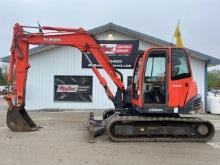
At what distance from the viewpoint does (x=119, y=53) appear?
1080 inches

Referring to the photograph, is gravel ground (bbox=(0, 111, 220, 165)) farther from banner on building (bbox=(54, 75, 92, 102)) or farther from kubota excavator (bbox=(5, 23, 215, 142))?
banner on building (bbox=(54, 75, 92, 102))

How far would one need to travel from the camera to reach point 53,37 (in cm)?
1577

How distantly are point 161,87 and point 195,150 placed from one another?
259 centimetres

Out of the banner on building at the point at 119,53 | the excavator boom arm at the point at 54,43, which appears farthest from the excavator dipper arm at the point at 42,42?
the banner on building at the point at 119,53

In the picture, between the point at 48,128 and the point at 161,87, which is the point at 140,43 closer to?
the point at 48,128

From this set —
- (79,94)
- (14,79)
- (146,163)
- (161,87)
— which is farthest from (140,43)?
(146,163)

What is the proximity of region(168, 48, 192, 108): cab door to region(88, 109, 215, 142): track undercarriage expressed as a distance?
1.88 feet

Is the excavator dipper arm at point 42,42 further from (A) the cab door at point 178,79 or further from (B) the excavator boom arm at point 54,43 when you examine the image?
(A) the cab door at point 178,79

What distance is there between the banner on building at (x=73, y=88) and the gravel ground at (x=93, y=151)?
1314cm

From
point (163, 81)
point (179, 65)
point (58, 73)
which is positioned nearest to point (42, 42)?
point (163, 81)

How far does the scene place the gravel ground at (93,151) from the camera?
9.95 metres

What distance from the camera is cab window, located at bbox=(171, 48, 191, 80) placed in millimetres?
13438

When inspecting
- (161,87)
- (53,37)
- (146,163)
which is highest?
(53,37)

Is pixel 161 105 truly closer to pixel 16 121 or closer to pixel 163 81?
pixel 163 81
